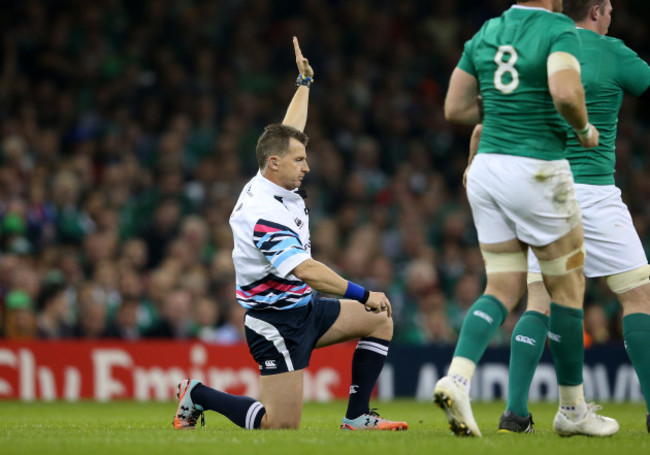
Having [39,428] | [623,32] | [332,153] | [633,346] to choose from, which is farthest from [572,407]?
[623,32]

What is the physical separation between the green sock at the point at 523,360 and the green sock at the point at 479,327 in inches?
22.4

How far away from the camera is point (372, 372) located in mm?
6516

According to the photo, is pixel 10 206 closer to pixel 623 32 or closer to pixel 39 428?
pixel 39 428

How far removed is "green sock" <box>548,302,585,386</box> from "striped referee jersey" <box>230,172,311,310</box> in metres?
1.54

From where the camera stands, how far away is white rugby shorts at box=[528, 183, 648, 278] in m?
5.79

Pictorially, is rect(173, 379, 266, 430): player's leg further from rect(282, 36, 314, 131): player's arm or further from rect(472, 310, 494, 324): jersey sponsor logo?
rect(282, 36, 314, 131): player's arm

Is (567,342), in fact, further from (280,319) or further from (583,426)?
(280,319)

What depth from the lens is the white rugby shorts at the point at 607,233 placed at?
5.79 metres

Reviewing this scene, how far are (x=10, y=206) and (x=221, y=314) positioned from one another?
9.36 ft

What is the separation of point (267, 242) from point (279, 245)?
88 mm

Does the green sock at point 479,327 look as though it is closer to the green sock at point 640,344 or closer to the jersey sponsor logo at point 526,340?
A: the jersey sponsor logo at point 526,340

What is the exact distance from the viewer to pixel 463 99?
5379mm

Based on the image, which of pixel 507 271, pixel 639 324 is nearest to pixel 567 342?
pixel 507 271

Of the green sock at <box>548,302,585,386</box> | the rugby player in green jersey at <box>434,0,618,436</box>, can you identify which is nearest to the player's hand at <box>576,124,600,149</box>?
the rugby player in green jersey at <box>434,0,618,436</box>
